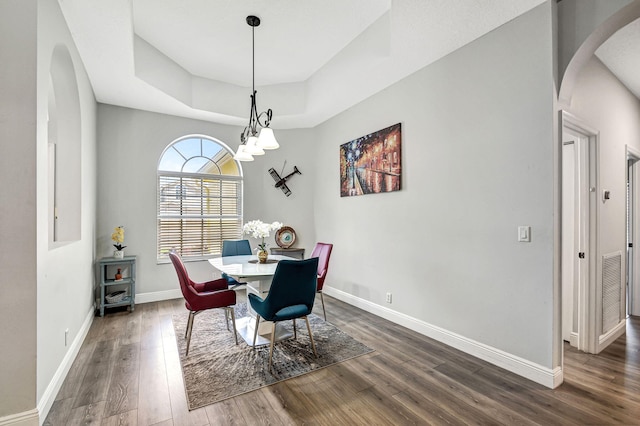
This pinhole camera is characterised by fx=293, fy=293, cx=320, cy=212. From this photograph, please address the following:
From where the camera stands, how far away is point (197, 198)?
4.86 m

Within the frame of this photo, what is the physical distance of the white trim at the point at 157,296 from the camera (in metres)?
4.34

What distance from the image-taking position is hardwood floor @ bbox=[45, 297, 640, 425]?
1.88m

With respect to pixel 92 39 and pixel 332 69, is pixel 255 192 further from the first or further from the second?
pixel 92 39

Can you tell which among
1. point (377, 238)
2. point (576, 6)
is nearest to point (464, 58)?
point (576, 6)

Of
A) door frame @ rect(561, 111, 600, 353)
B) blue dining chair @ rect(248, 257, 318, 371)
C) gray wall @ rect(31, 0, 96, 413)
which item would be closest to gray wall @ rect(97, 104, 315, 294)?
gray wall @ rect(31, 0, 96, 413)

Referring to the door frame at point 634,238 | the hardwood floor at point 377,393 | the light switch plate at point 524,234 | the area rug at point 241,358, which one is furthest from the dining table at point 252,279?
the door frame at point 634,238

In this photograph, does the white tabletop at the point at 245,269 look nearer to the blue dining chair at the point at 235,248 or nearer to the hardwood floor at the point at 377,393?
the blue dining chair at the point at 235,248

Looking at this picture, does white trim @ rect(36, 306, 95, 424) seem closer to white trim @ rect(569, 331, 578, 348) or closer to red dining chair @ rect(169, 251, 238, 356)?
red dining chair @ rect(169, 251, 238, 356)

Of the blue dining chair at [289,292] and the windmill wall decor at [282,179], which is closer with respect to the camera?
the blue dining chair at [289,292]

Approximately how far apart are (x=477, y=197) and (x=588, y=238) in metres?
1.16
